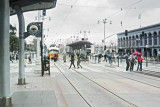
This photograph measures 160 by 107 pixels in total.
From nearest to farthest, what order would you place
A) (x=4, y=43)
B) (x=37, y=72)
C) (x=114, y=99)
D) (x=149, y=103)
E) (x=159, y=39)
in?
(x=4, y=43)
(x=149, y=103)
(x=114, y=99)
(x=37, y=72)
(x=159, y=39)

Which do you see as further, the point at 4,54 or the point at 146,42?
the point at 146,42

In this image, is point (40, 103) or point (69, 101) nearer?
point (40, 103)

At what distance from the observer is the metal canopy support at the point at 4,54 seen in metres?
9.97

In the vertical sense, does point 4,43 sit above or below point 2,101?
above

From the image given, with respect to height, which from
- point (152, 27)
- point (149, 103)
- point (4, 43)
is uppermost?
point (152, 27)

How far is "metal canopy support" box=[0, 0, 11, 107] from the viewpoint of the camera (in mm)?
9968

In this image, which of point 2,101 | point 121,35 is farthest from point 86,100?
point 121,35

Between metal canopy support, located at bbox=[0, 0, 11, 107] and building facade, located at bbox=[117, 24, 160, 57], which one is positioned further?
building facade, located at bbox=[117, 24, 160, 57]

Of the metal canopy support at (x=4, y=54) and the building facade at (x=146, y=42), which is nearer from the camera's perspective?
the metal canopy support at (x=4, y=54)

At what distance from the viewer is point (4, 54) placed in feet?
33.0

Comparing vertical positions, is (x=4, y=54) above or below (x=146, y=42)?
below

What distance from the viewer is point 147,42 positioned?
255ft

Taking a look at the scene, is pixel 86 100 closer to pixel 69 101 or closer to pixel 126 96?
pixel 69 101

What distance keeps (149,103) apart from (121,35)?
296 feet
